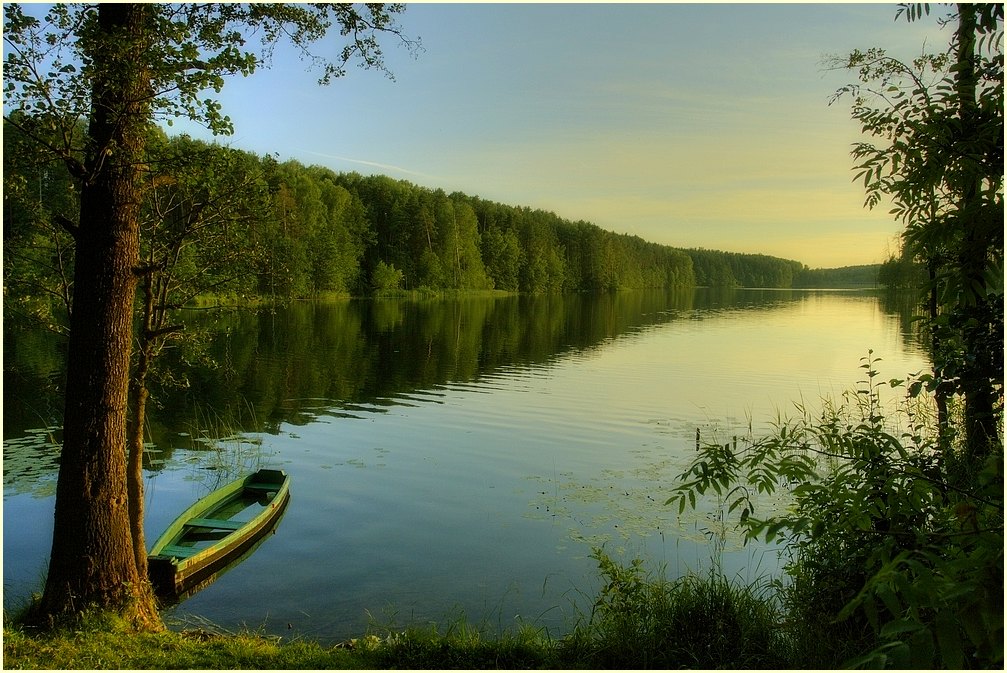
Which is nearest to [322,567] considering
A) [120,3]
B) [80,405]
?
[80,405]

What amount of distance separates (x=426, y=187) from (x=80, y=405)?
100486 millimetres

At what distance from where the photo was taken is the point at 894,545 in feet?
10.5

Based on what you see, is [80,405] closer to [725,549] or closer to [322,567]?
[322,567]

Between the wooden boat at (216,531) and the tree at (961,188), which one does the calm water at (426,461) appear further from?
the tree at (961,188)

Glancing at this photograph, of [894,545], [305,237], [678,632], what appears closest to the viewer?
[894,545]

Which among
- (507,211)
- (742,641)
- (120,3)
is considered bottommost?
(742,641)

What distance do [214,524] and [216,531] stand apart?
107mm

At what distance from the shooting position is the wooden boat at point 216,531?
866cm

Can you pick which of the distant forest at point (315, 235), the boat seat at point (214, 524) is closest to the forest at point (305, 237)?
the distant forest at point (315, 235)

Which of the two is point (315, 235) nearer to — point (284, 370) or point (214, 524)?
point (284, 370)

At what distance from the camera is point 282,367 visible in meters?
27.5

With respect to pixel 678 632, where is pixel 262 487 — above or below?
below

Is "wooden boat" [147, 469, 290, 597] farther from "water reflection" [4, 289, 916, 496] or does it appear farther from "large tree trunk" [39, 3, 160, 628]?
"large tree trunk" [39, 3, 160, 628]

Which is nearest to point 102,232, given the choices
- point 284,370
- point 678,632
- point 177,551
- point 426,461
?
point 177,551
